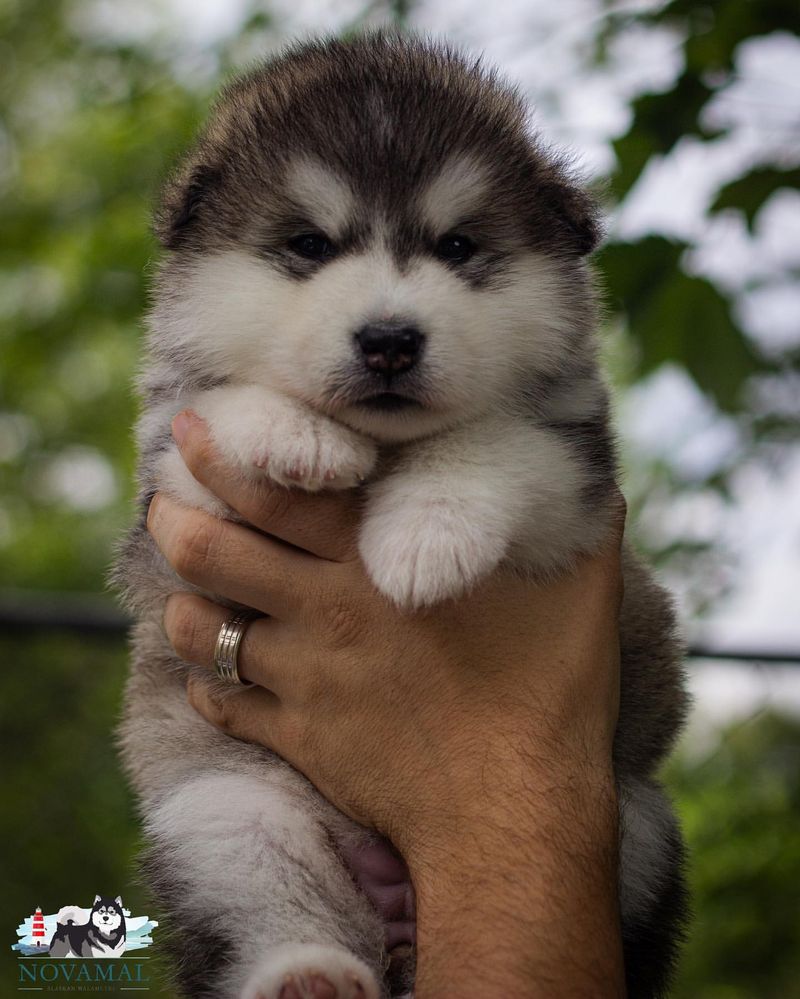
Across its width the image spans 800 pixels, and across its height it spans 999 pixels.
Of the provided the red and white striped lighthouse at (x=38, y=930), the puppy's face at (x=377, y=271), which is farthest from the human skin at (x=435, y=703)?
the red and white striped lighthouse at (x=38, y=930)

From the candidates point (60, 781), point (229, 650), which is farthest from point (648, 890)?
point (60, 781)

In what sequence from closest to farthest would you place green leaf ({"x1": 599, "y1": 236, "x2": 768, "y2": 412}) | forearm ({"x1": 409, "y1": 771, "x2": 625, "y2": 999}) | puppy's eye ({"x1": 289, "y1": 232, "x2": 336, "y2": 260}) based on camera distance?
forearm ({"x1": 409, "y1": 771, "x2": 625, "y2": 999})
puppy's eye ({"x1": 289, "y1": 232, "x2": 336, "y2": 260})
green leaf ({"x1": 599, "y1": 236, "x2": 768, "y2": 412})

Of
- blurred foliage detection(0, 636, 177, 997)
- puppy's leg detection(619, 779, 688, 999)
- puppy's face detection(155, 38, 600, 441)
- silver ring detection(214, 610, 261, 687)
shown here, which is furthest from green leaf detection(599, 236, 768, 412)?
blurred foliage detection(0, 636, 177, 997)

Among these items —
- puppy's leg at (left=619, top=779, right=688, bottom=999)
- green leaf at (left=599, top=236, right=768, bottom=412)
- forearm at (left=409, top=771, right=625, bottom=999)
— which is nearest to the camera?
forearm at (left=409, top=771, right=625, bottom=999)

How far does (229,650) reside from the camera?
7.86 feet

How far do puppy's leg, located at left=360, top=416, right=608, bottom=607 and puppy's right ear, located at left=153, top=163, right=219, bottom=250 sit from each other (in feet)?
2.93

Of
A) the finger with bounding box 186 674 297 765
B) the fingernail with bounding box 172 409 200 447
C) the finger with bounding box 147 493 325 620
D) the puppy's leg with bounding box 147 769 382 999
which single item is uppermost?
the fingernail with bounding box 172 409 200 447

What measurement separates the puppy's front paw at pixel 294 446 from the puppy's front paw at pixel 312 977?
0.99 meters

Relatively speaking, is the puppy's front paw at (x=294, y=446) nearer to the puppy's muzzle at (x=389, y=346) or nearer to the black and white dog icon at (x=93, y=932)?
the puppy's muzzle at (x=389, y=346)

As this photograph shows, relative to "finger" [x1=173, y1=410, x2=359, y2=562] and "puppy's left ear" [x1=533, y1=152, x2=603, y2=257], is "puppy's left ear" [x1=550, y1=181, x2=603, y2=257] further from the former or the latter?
"finger" [x1=173, y1=410, x2=359, y2=562]

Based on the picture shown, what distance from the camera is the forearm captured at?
1.80 meters

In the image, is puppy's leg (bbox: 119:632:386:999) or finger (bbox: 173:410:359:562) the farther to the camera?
finger (bbox: 173:410:359:562)

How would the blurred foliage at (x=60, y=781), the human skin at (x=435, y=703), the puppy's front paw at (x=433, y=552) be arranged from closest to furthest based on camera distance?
the human skin at (x=435, y=703) < the puppy's front paw at (x=433, y=552) < the blurred foliage at (x=60, y=781)

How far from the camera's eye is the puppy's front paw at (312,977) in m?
1.96
